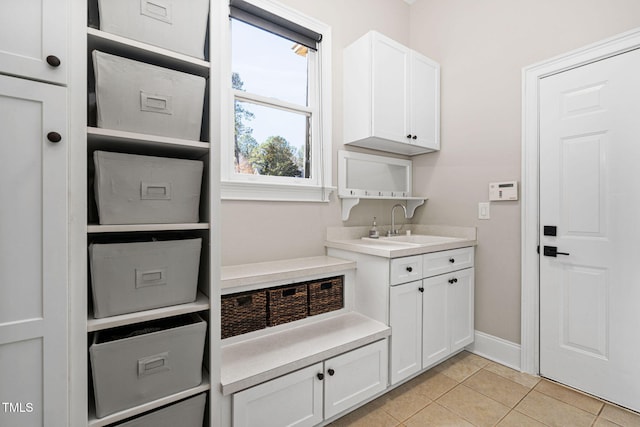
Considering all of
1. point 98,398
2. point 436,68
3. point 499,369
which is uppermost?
point 436,68

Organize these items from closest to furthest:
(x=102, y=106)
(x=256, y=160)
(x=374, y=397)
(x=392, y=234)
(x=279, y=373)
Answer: (x=102, y=106), (x=279, y=373), (x=374, y=397), (x=256, y=160), (x=392, y=234)

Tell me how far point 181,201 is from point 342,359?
1.15 meters

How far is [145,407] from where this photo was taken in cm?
116

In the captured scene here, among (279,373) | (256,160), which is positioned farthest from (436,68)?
(279,373)

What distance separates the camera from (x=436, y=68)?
2699 millimetres

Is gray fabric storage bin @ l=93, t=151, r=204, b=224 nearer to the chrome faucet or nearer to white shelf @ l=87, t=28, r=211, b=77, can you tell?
white shelf @ l=87, t=28, r=211, b=77

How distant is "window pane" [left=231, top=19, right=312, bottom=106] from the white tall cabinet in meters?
1.19

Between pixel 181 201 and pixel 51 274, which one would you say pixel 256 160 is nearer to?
pixel 181 201

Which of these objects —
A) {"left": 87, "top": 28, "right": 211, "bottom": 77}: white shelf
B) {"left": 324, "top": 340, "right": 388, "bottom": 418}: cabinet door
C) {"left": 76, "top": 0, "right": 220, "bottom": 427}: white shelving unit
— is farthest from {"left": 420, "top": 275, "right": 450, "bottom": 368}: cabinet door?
{"left": 87, "top": 28, "right": 211, "bottom": 77}: white shelf

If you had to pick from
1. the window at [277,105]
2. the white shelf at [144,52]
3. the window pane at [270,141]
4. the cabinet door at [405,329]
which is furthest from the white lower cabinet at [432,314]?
the white shelf at [144,52]

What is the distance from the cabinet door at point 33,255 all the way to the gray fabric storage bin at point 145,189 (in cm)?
12

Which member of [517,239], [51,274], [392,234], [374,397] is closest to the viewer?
[51,274]

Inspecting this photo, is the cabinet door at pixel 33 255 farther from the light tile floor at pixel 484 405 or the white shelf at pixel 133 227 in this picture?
the light tile floor at pixel 484 405

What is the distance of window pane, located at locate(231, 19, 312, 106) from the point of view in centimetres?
210
